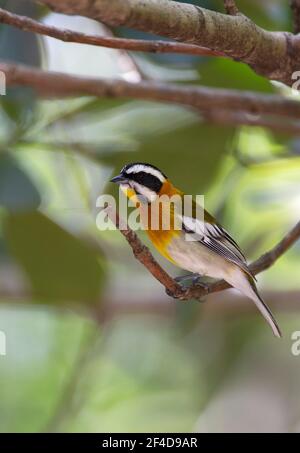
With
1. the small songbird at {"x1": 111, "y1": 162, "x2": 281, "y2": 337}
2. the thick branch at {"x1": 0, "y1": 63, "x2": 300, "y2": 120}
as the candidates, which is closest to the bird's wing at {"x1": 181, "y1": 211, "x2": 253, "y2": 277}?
the small songbird at {"x1": 111, "y1": 162, "x2": 281, "y2": 337}

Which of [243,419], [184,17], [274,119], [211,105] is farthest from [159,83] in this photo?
[243,419]

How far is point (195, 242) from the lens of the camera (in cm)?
218

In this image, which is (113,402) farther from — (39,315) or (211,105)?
(211,105)

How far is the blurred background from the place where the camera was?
2.61 metres

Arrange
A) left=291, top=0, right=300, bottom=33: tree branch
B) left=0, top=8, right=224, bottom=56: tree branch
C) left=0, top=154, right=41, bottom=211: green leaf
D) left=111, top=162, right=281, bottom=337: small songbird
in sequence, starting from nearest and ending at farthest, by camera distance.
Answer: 1. left=0, top=8, right=224, bottom=56: tree branch
2. left=291, top=0, right=300, bottom=33: tree branch
3. left=111, top=162, right=281, bottom=337: small songbird
4. left=0, top=154, right=41, bottom=211: green leaf

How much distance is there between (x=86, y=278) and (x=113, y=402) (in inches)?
31.1

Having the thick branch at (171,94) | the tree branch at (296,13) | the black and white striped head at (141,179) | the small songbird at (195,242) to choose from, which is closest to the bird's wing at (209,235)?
the small songbird at (195,242)

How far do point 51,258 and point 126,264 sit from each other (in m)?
0.45

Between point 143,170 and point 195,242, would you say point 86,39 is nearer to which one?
point 143,170

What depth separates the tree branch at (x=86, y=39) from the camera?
1525 mm

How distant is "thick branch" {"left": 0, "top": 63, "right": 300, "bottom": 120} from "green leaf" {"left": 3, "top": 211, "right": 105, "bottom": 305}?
0.38 meters

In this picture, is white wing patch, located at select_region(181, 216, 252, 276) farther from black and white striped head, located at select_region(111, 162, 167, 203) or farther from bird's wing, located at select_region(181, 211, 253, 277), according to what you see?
black and white striped head, located at select_region(111, 162, 167, 203)

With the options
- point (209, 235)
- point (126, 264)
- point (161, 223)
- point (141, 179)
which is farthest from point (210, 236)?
point (126, 264)

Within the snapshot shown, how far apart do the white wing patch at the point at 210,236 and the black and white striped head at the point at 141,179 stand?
209mm
